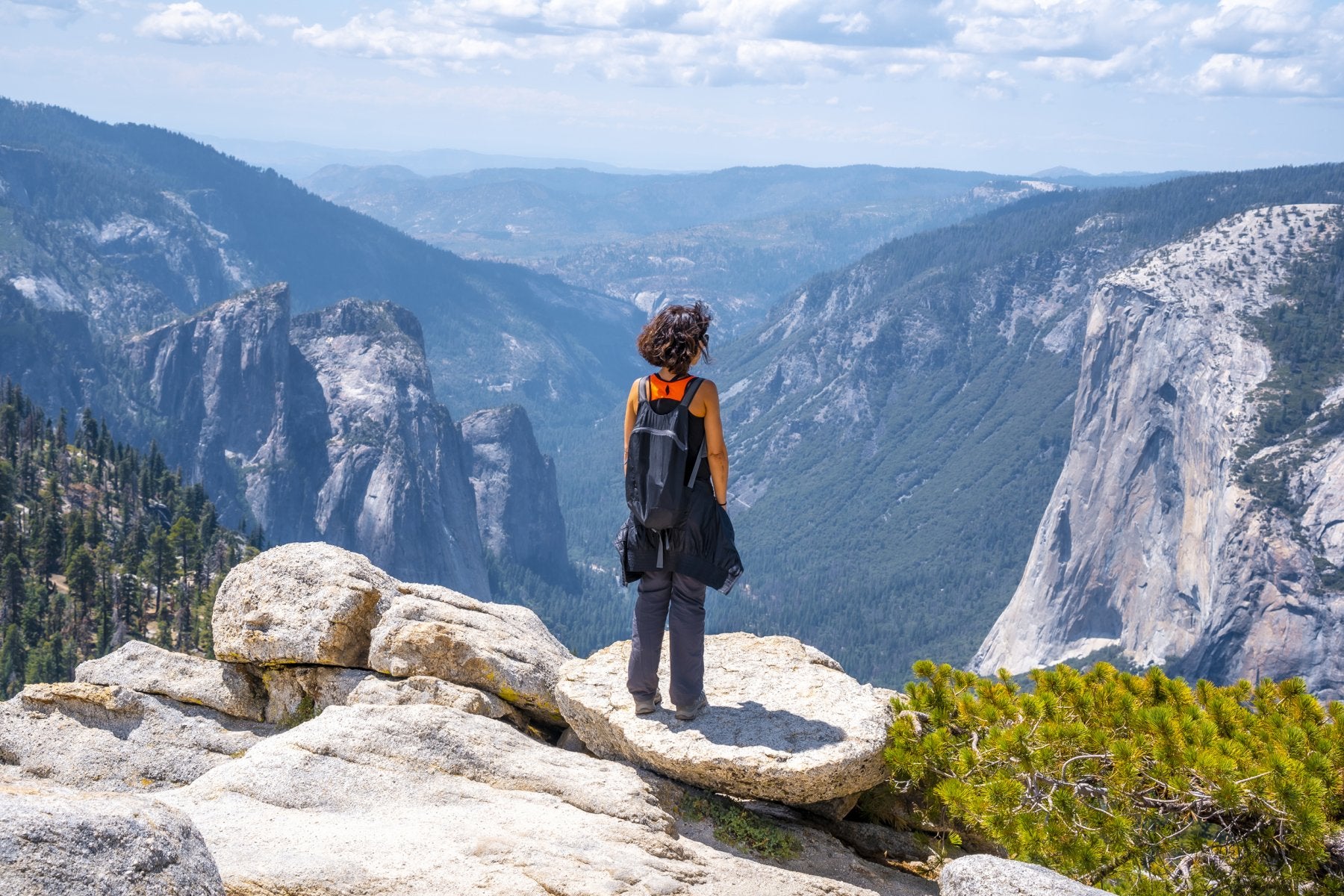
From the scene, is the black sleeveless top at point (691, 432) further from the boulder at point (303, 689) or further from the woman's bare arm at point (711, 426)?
the boulder at point (303, 689)

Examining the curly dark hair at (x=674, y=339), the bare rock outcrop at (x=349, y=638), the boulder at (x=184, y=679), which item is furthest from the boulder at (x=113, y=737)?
the curly dark hair at (x=674, y=339)

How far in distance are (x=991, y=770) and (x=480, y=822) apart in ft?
20.7

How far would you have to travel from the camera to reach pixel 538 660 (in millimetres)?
17578

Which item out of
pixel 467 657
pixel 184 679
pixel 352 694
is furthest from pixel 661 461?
pixel 184 679

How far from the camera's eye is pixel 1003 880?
10.0m

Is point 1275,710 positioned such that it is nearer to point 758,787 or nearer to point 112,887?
point 758,787

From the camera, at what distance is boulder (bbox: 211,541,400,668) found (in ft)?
57.2

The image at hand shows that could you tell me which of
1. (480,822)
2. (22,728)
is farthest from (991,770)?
(22,728)

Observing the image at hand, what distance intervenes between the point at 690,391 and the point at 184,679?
1097cm

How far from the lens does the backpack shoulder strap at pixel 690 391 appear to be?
507 inches

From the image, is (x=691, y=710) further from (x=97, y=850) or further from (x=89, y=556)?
(x=89, y=556)

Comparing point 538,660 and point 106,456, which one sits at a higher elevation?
point 538,660

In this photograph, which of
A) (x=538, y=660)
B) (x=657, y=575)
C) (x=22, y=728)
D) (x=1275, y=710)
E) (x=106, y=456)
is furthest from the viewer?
(x=106, y=456)

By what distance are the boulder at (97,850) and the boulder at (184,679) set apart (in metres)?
9.71
